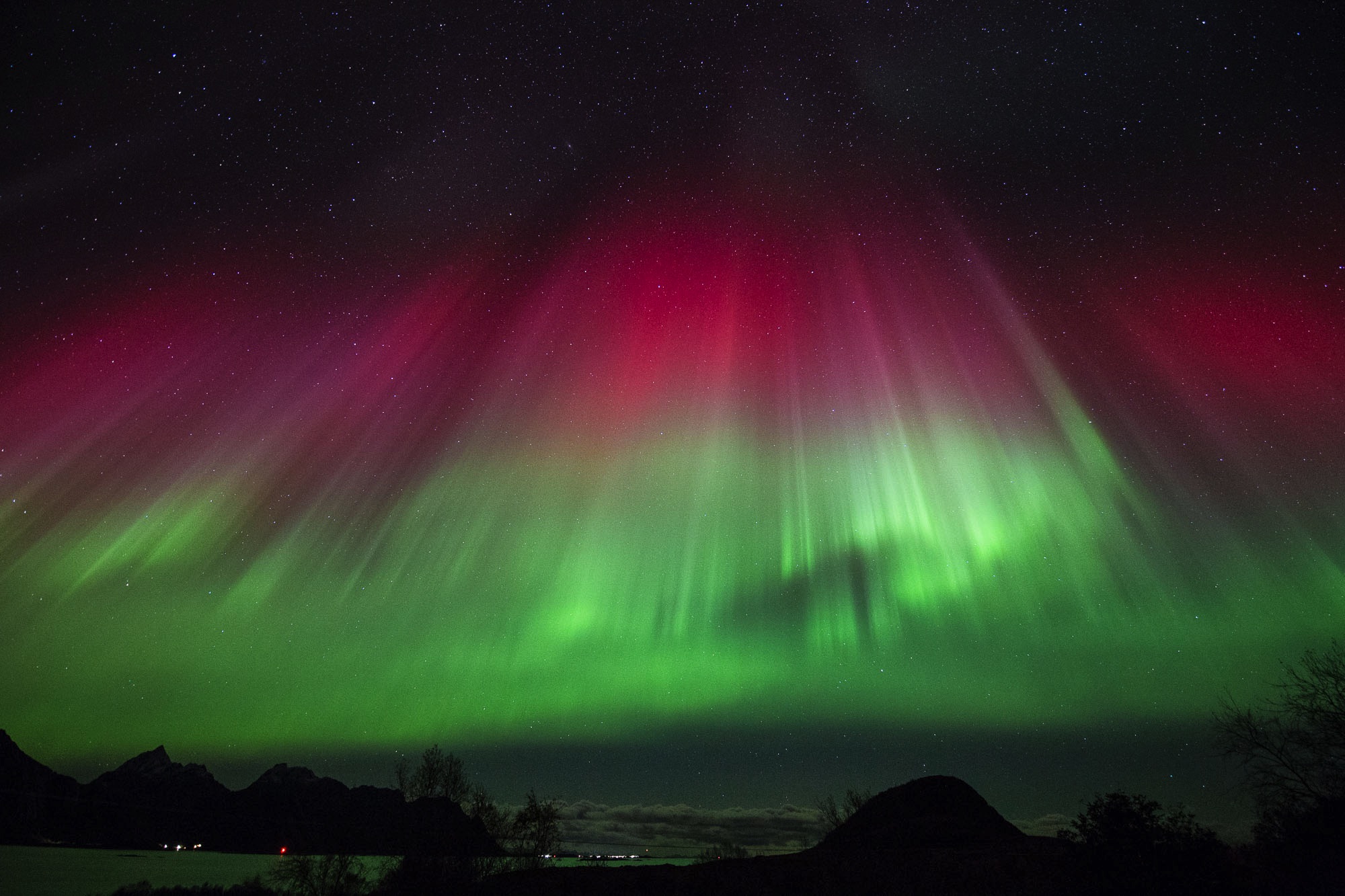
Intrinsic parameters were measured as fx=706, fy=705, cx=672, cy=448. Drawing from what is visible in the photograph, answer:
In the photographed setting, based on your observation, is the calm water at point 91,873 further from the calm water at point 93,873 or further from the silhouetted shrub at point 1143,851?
the silhouetted shrub at point 1143,851

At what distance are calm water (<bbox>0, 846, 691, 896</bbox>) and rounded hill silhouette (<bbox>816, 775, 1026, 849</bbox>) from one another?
72.9ft

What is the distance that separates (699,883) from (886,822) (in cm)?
2258

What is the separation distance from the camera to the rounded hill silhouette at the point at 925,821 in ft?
155

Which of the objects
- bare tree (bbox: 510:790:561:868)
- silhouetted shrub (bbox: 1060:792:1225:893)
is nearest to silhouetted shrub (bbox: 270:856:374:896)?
bare tree (bbox: 510:790:561:868)

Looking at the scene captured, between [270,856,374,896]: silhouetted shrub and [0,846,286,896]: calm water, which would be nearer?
[270,856,374,896]: silhouetted shrub

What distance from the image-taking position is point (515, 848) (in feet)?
191

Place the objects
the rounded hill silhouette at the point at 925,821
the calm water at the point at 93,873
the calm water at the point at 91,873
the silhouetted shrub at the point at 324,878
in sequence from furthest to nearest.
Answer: the calm water at the point at 91,873
the calm water at the point at 93,873
the silhouetted shrub at the point at 324,878
the rounded hill silhouette at the point at 925,821

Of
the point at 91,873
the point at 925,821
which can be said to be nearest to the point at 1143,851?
the point at 925,821

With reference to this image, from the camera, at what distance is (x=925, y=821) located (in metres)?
50.5

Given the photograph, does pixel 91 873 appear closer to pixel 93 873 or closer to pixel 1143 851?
pixel 93 873

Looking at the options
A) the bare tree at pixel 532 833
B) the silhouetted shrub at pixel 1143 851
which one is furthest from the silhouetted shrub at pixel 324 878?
the silhouetted shrub at pixel 1143 851

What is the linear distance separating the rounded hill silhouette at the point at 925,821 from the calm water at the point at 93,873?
22235 millimetres

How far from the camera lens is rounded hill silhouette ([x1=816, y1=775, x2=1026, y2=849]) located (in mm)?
47125

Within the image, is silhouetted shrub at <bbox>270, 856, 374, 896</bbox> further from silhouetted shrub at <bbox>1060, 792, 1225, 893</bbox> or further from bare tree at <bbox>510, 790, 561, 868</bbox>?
silhouetted shrub at <bbox>1060, 792, 1225, 893</bbox>
